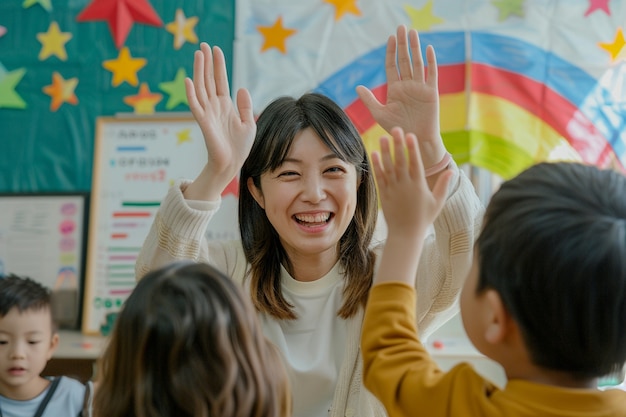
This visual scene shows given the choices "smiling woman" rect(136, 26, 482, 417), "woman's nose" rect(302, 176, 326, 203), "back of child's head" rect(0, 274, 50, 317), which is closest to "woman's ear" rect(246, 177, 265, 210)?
"smiling woman" rect(136, 26, 482, 417)

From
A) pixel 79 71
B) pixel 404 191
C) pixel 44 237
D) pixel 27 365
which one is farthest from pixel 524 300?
pixel 79 71

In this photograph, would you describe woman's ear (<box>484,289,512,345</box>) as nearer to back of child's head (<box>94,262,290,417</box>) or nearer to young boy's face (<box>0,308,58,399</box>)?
back of child's head (<box>94,262,290,417</box>)

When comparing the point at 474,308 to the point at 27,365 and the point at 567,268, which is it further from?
the point at 27,365

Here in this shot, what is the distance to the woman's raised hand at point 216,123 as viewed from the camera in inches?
58.1

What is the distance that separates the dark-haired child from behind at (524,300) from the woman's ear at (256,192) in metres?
0.77

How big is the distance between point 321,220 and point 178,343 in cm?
75

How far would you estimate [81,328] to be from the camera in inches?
124

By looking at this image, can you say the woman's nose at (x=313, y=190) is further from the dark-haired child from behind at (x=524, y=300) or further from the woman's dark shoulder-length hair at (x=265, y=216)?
the dark-haired child from behind at (x=524, y=300)

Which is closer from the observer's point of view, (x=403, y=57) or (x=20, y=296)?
(x=403, y=57)

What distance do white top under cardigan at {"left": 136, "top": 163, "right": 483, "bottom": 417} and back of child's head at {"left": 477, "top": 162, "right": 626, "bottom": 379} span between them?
486 millimetres

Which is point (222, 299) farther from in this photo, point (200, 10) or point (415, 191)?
point (200, 10)

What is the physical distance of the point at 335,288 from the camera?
1654mm

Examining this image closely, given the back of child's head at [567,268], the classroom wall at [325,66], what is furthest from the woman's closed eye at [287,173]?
the classroom wall at [325,66]

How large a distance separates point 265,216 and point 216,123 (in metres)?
0.34
